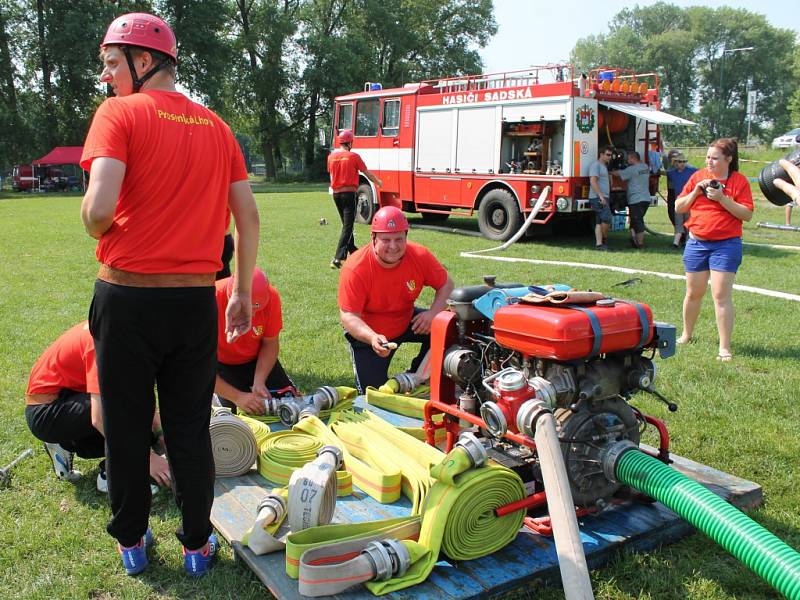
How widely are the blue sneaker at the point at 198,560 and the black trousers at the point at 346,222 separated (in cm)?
807

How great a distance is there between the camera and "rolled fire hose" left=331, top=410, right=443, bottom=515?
339 cm

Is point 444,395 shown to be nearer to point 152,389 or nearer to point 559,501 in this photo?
point 559,501

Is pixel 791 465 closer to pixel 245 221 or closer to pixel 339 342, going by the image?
pixel 245 221

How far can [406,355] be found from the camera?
6191 millimetres

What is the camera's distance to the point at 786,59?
252 feet

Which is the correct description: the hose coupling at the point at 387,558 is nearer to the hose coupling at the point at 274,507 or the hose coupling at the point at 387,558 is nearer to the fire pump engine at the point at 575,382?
the hose coupling at the point at 274,507

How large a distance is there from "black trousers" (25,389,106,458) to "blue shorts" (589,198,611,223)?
1047cm

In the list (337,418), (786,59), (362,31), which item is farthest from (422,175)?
(786,59)

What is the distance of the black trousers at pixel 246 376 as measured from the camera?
4.74 metres

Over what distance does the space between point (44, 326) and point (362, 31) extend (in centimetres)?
4683

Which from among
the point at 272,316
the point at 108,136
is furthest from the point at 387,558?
the point at 272,316

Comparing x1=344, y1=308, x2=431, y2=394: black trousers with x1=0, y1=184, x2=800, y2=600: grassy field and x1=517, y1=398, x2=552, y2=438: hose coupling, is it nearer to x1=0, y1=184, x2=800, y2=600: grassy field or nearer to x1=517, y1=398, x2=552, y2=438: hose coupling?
x1=0, y1=184, x2=800, y2=600: grassy field

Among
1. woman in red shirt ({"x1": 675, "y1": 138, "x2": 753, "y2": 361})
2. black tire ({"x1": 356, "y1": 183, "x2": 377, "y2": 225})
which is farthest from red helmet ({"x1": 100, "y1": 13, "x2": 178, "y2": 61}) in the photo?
black tire ({"x1": 356, "y1": 183, "x2": 377, "y2": 225})

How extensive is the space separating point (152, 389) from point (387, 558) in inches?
42.3
